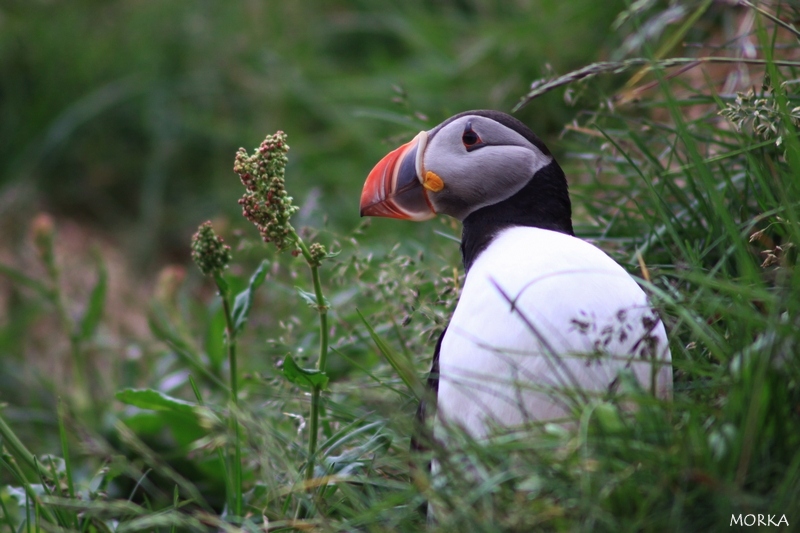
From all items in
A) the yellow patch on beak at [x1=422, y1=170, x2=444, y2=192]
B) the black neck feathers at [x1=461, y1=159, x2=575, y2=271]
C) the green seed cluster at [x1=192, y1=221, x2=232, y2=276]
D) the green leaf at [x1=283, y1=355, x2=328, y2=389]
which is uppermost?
the yellow patch on beak at [x1=422, y1=170, x2=444, y2=192]

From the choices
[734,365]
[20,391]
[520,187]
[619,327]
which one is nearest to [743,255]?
[734,365]

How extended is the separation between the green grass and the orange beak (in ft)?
0.82

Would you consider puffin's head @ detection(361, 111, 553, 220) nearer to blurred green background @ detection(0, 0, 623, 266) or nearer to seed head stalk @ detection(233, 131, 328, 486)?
seed head stalk @ detection(233, 131, 328, 486)

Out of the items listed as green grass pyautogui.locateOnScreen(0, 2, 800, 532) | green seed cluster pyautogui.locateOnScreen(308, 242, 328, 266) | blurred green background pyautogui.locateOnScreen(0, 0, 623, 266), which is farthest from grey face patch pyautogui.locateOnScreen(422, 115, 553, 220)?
blurred green background pyautogui.locateOnScreen(0, 0, 623, 266)

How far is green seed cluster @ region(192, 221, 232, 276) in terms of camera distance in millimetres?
2268

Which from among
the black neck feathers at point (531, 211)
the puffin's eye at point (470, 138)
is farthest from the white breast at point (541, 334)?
the puffin's eye at point (470, 138)

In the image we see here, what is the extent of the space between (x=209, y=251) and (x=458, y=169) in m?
0.71

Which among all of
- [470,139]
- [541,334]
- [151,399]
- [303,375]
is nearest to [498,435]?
[541,334]

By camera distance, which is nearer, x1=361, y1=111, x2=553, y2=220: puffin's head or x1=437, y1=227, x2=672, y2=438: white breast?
x1=437, y1=227, x2=672, y2=438: white breast

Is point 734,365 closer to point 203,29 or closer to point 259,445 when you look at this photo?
point 259,445

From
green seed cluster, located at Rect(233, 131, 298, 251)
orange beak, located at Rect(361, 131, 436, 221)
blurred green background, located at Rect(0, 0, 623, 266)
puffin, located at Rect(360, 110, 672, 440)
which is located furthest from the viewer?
blurred green background, located at Rect(0, 0, 623, 266)

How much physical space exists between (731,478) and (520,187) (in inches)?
42.3

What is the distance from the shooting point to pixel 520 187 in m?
2.30

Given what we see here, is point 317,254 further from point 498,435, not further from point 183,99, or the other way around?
point 183,99
